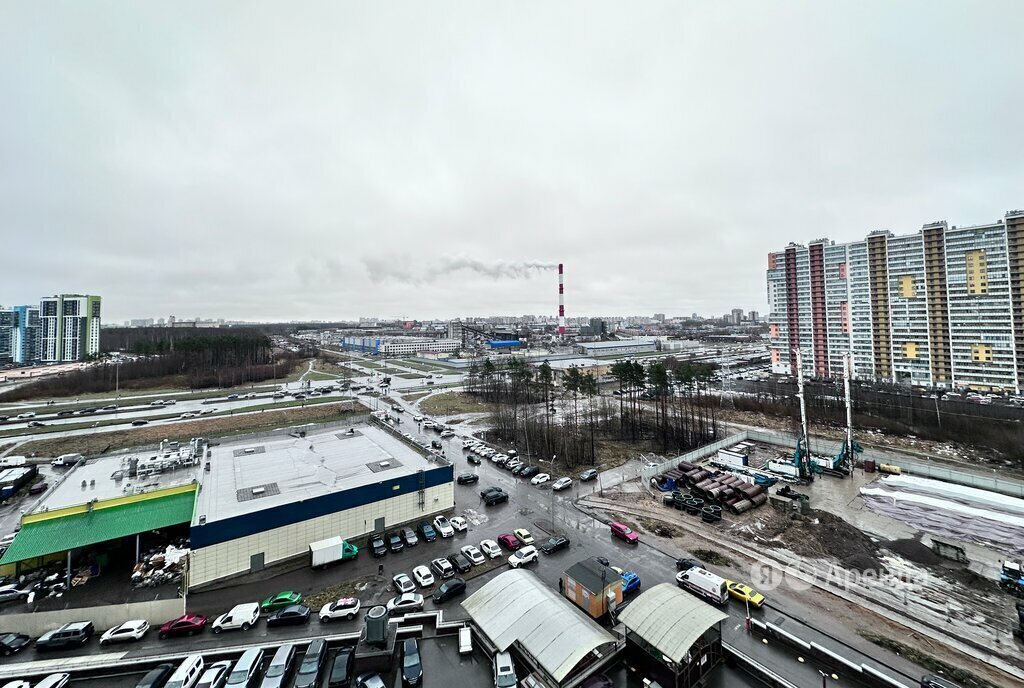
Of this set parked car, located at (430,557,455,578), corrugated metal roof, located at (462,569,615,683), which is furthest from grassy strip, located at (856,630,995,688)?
parked car, located at (430,557,455,578)

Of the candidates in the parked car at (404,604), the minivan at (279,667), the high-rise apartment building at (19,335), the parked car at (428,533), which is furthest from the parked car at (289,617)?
the high-rise apartment building at (19,335)

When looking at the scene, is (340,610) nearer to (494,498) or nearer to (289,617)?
(289,617)

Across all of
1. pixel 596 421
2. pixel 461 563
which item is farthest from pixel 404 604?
pixel 596 421

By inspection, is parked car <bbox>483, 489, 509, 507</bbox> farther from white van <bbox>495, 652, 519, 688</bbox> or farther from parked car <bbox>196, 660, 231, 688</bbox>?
parked car <bbox>196, 660, 231, 688</bbox>

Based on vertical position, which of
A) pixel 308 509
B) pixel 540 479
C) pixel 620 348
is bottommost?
pixel 540 479

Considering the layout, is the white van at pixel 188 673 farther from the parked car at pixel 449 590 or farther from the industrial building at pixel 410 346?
the industrial building at pixel 410 346

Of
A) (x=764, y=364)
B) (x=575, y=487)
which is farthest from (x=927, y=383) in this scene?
(x=575, y=487)
